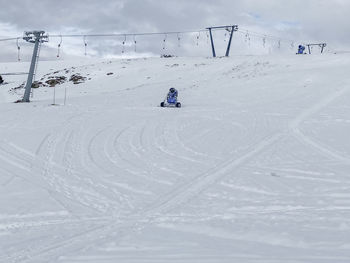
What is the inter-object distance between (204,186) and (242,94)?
51.9ft

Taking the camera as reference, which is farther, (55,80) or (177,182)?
(55,80)

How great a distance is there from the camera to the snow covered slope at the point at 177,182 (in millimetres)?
5148

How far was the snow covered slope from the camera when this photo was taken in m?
5.15

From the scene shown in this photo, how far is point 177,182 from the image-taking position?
8180 mm

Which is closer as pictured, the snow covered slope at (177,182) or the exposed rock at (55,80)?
the snow covered slope at (177,182)

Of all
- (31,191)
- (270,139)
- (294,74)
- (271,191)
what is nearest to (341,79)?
(294,74)

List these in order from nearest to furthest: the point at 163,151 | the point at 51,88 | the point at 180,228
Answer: the point at 180,228
the point at 163,151
the point at 51,88

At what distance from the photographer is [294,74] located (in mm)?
27609

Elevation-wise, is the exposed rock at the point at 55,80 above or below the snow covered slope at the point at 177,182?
above

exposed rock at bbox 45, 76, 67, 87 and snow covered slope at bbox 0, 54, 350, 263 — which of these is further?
exposed rock at bbox 45, 76, 67, 87

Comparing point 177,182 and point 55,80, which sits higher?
point 55,80

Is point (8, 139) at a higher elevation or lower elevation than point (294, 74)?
lower

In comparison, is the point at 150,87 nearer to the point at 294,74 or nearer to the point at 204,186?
the point at 294,74

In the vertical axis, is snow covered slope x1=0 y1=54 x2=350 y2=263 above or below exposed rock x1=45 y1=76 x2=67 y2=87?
below
